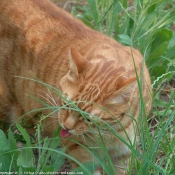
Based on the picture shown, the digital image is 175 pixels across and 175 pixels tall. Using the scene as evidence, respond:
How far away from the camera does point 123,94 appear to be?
2705mm

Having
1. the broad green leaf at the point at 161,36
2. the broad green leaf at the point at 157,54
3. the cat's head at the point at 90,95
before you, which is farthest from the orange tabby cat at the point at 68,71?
the broad green leaf at the point at 161,36

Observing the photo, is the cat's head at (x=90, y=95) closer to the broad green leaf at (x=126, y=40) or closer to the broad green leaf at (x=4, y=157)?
the broad green leaf at (x=4, y=157)

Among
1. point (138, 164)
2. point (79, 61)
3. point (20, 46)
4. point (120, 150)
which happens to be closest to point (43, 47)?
point (20, 46)

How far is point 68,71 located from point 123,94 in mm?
493

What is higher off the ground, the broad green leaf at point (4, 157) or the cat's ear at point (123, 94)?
the cat's ear at point (123, 94)

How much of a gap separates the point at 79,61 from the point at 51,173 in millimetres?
665

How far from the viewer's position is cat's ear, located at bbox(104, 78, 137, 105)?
2629 millimetres

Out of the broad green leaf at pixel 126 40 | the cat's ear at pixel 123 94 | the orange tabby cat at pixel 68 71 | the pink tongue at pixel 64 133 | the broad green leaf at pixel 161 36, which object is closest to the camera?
the cat's ear at pixel 123 94

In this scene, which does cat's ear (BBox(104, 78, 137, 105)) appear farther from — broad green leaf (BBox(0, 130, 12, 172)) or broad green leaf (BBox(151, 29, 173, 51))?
broad green leaf (BBox(151, 29, 173, 51))

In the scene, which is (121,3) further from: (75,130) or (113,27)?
(75,130)

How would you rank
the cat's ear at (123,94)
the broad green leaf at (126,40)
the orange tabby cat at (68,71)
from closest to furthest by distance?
the cat's ear at (123,94), the orange tabby cat at (68,71), the broad green leaf at (126,40)

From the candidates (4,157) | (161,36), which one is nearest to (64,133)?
(4,157)

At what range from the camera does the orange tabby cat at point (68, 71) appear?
2736 millimetres

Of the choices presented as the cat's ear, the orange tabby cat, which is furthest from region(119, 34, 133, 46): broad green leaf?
the cat's ear
